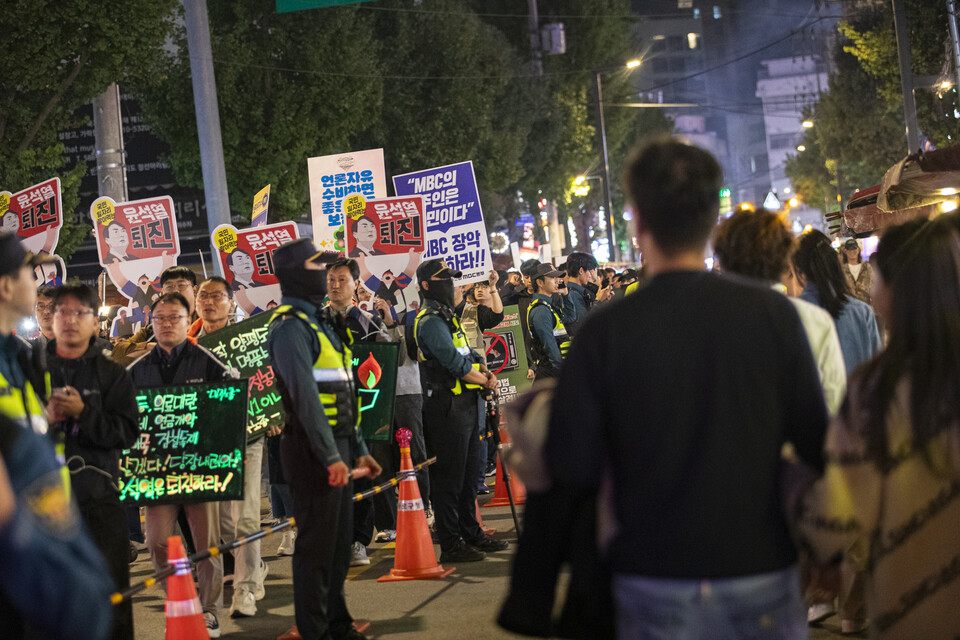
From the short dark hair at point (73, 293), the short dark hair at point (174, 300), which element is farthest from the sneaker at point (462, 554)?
the short dark hair at point (73, 293)

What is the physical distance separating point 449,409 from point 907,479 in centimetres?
626

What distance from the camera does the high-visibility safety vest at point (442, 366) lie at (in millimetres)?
8938

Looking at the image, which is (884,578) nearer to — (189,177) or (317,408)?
(317,408)

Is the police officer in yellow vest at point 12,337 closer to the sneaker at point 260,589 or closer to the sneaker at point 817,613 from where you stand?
the sneaker at point 260,589

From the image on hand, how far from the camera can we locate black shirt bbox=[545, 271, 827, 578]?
2.67m

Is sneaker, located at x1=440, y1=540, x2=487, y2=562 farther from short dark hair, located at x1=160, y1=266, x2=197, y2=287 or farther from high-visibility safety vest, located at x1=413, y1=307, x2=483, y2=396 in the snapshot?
short dark hair, located at x1=160, y1=266, x2=197, y2=287

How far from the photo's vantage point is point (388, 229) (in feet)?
43.9

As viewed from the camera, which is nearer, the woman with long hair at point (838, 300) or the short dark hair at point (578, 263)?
the woman with long hair at point (838, 300)

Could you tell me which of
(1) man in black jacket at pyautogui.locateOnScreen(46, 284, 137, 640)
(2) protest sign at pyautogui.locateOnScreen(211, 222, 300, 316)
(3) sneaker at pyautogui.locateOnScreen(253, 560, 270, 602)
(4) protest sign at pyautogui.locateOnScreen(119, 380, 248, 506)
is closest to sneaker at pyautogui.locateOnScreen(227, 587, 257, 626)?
(3) sneaker at pyautogui.locateOnScreen(253, 560, 270, 602)

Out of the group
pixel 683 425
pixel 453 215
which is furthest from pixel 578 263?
pixel 683 425

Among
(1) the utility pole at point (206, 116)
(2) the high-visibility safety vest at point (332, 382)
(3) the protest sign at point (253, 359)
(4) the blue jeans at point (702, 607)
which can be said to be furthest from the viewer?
(1) the utility pole at point (206, 116)

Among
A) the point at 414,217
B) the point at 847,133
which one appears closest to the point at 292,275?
the point at 414,217

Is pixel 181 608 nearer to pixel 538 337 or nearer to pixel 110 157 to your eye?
pixel 538 337

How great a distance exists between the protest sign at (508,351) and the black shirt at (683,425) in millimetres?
10528
